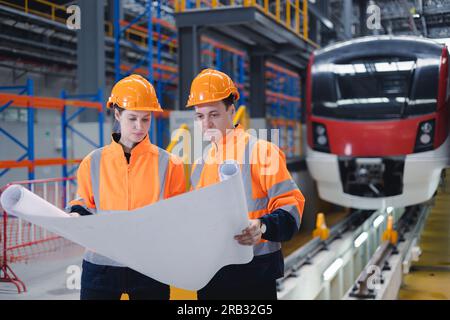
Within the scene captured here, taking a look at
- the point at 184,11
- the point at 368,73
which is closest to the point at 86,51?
the point at 184,11

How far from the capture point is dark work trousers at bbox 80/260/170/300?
4.18 feet

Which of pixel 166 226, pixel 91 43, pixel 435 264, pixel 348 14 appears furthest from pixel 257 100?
pixel 166 226

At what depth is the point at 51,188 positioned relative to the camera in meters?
4.34

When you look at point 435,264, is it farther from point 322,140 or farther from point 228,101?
point 228,101

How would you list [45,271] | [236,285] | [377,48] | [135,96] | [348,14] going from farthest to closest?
[348,14] < [377,48] < [45,271] < [236,285] < [135,96]

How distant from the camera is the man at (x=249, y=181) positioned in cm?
114

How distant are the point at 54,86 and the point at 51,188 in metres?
2.11

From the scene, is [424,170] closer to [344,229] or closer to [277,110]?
[344,229]

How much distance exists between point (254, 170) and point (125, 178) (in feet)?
1.03

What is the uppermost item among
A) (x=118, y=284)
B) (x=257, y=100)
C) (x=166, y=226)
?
(x=257, y=100)

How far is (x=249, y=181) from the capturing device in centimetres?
119

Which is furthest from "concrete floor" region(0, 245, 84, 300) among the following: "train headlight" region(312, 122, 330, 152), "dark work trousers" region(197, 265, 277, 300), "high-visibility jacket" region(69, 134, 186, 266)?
"train headlight" region(312, 122, 330, 152)

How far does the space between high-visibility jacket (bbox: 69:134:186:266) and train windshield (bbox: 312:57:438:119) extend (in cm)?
259

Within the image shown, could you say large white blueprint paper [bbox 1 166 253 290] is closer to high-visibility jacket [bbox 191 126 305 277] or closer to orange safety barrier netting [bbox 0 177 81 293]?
high-visibility jacket [bbox 191 126 305 277]
